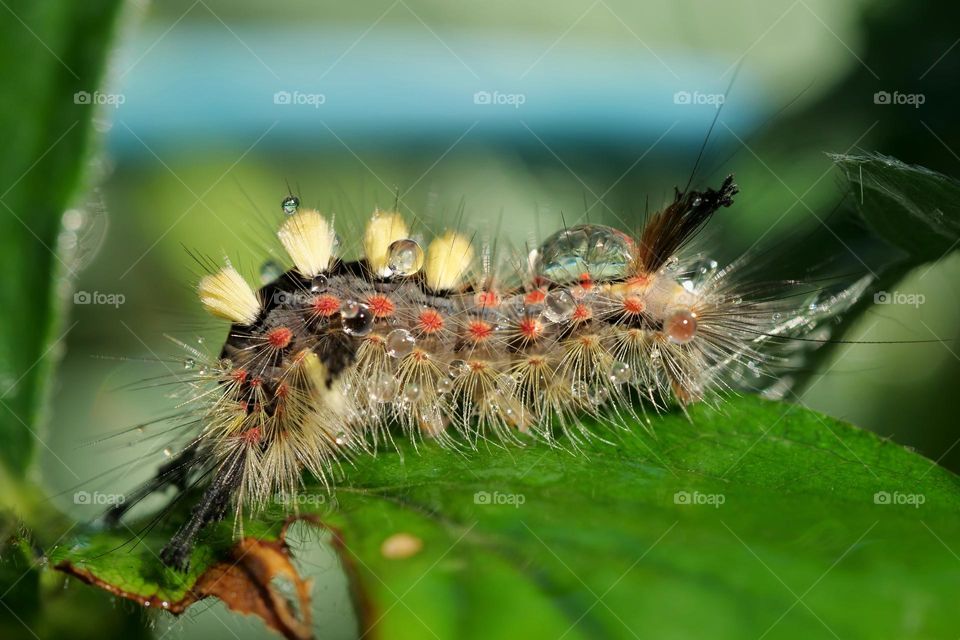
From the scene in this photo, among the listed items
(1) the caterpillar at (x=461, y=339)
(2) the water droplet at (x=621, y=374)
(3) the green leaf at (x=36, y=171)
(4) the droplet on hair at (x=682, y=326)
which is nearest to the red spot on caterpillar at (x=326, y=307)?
(1) the caterpillar at (x=461, y=339)

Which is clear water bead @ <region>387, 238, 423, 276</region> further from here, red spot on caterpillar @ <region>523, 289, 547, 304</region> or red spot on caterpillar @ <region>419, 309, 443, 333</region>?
red spot on caterpillar @ <region>523, 289, 547, 304</region>

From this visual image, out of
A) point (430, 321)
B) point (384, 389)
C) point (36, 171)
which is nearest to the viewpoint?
→ point (36, 171)

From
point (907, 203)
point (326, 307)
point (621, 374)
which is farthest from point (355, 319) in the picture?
point (907, 203)

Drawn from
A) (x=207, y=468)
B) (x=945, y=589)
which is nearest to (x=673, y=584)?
(x=945, y=589)

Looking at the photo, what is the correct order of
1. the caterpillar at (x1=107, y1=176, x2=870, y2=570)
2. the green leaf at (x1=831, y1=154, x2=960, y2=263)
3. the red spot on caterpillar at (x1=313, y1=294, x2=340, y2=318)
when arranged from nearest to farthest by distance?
1. the green leaf at (x1=831, y1=154, x2=960, y2=263)
2. the caterpillar at (x1=107, y1=176, x2=870, y2=570)
3. the red spot on caterpillar at (x1=313, y1=294, x2=340, y2=318)

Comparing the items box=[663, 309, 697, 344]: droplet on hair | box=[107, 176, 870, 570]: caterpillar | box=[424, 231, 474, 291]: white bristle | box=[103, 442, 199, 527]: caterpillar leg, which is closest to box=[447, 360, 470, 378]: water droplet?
box=[107, 176, 870, 570]: caterpillar

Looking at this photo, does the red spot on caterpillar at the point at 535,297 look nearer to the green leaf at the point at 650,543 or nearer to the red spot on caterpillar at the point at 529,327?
the red spot on caterpillar at the point at 529,327

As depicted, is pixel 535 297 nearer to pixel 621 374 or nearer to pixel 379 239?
pixel 621 374
